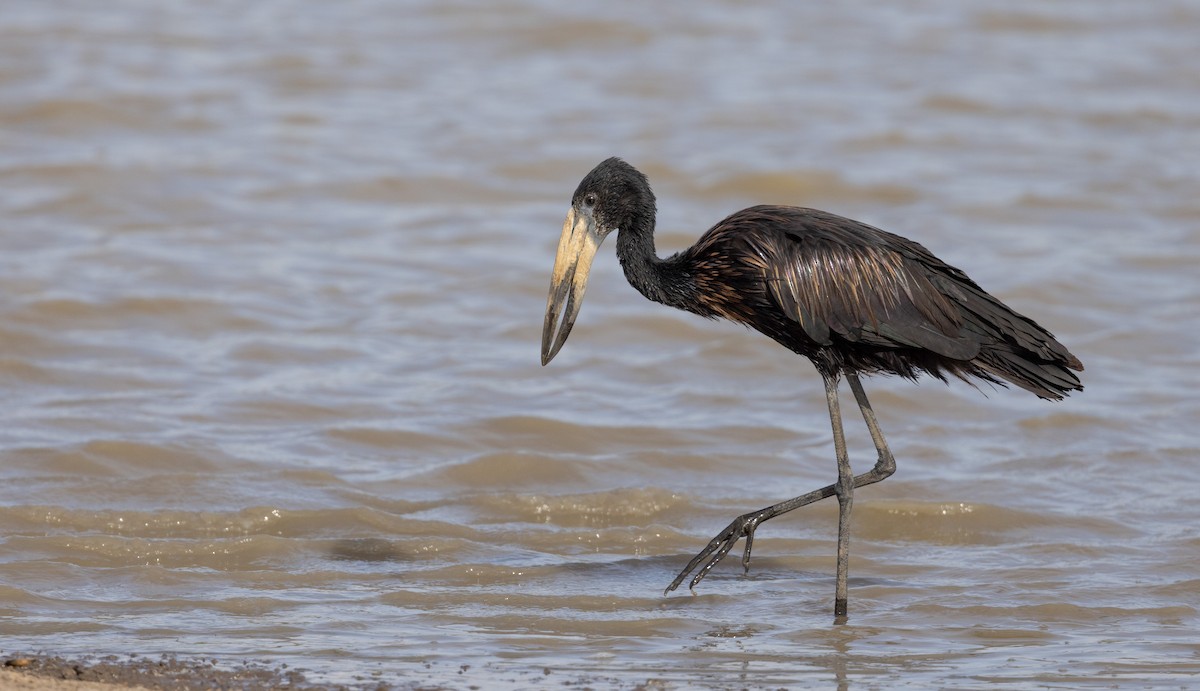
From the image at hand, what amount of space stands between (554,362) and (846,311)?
5.23 meters

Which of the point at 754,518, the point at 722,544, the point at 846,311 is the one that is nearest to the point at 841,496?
the point at 754,518

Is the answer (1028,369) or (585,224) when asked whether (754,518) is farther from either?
(585,224)

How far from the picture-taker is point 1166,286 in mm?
15242

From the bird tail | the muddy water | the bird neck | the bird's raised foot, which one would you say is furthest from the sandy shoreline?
the bird tail

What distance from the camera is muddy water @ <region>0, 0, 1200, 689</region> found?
8.37 m

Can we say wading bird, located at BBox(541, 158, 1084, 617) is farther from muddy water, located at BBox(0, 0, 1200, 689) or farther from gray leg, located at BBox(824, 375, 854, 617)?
muddy water, located at BBox(0, 0, 1200, 689)

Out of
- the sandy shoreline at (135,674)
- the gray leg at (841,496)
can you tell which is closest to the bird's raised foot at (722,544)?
the gray leg at (841,496)

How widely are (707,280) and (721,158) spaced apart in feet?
33.4

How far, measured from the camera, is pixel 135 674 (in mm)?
7027

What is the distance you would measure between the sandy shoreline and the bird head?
2705 millimetres

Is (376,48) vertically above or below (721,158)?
above

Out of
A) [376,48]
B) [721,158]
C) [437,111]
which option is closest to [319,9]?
[376,48]

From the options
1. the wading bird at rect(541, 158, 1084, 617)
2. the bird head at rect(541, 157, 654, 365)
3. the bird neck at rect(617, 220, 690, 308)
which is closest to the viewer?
the wading bird at rect(541, 158, 1084, 617)

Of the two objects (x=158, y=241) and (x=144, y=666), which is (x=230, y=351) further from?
(x=144, y=666)
